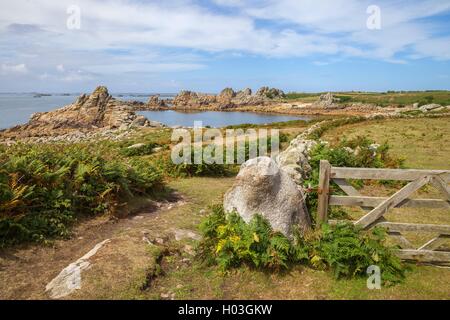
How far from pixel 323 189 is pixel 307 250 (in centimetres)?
126

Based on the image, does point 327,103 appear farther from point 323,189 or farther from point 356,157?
point 323,189

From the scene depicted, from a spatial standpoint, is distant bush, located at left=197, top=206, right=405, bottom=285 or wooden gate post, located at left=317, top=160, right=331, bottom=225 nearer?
distant bush, located at left=197, top=206, right=405, bottom=285

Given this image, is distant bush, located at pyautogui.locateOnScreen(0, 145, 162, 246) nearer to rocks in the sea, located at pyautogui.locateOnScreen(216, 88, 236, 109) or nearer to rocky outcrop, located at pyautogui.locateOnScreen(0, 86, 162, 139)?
rocky outcrop, located at pyautogui.locateOnScreen(0, 86, 162, 139)

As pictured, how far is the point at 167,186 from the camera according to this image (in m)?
14.0

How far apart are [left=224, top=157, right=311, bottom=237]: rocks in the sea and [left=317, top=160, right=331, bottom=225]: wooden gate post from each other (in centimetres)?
57

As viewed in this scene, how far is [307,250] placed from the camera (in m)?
7.22

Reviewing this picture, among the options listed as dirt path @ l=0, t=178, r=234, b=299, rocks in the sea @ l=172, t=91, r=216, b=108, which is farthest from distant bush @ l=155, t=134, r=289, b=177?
rocks in the sea @ l=172, t=91, r=216, b=108

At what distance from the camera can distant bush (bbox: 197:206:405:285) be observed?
22.2ft

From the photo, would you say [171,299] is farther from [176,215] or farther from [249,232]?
[176,215]

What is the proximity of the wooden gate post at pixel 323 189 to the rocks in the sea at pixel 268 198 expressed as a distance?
0.57 m

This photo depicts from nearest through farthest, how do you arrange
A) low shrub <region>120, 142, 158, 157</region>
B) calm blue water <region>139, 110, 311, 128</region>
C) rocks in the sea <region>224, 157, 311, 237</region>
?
rocks in the sea <region>224, 157, 311, 237</region>
low shrub <region>120, 142, 158, 157</region>
calm blue water <region>139, 110, 311, 128</region>
